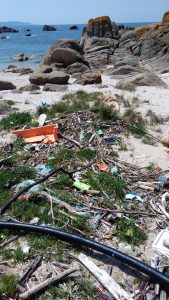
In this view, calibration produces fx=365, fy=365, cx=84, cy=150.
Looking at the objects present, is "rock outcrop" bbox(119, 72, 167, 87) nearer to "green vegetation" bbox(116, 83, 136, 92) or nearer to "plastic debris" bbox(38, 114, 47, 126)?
"green vegetation" bbox(116, 83, 136, 92)

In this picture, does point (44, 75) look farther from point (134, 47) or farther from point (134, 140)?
point (134, 47)

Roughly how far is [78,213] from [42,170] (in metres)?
1.91

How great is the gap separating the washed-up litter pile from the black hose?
0.31 ft

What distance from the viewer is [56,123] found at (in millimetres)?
10203

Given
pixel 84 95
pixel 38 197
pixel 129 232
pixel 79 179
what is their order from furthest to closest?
pixel 84 95, pixel 79 179, pixel 38 197, pixel 129 232

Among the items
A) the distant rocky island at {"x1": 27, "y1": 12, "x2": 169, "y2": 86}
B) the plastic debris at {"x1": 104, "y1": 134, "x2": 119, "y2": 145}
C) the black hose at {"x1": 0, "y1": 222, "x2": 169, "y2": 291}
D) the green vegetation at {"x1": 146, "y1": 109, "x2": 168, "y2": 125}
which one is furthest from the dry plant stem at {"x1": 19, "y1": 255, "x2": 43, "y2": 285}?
the distant rocky island at {"x1": 27, "y1": 12, "x2": 169, "y2": 86}

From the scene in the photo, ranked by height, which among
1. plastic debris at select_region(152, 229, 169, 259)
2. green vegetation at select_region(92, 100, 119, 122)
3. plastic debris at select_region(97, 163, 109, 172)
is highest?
green vegetation at select_region(92, 100, 119, 122)

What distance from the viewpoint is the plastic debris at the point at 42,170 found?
25.0ft

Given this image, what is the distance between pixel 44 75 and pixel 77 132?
36.9 feet

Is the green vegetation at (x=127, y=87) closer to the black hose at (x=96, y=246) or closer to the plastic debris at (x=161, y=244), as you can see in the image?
the plastic debris at (x=161, y=244)

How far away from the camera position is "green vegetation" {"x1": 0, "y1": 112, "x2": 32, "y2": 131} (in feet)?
35.2

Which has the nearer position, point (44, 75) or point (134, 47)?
point (44, 75)

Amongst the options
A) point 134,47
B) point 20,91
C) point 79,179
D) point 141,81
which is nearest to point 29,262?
point 79,179

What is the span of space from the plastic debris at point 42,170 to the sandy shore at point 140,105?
183 cm
